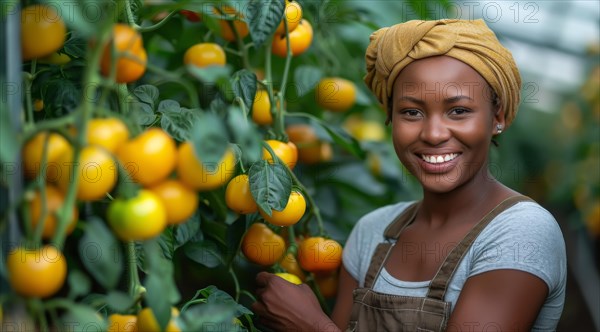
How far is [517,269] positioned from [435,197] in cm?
27

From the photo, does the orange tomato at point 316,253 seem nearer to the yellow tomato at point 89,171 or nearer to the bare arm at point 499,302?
the bare arm at point 499,302

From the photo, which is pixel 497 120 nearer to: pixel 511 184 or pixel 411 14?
pixel 411 14

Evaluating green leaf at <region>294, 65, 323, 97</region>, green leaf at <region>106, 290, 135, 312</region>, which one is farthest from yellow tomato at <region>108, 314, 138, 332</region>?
green leaf at <region>294, 65, 323, 97</region>

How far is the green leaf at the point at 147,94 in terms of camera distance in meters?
1.21

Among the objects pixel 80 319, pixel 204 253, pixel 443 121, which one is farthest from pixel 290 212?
pixel 80 319

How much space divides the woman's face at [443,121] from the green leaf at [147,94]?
0.44 m

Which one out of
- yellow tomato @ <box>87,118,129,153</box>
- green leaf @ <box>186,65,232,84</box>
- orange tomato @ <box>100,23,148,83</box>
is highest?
green leaf @ <box>186,65,232,84</box>

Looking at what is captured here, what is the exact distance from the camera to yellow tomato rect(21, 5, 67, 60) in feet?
2.76

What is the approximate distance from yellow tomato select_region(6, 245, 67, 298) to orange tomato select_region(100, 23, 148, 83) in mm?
195

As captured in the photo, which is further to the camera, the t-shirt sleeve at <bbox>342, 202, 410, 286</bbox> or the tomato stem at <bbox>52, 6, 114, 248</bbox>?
the t-shirt sleeve at <bbox>342, 202, 410, 286</bbox>

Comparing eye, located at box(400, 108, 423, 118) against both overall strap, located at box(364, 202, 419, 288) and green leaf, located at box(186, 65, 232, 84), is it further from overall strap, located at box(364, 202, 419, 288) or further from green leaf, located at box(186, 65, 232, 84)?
green leaf, located at box(186, 65, 232, 84)

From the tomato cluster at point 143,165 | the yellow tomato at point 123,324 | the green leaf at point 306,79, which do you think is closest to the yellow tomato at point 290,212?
the tomato cluster at point 143,165

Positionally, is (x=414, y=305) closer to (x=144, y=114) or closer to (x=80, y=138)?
(x=144, y=114)

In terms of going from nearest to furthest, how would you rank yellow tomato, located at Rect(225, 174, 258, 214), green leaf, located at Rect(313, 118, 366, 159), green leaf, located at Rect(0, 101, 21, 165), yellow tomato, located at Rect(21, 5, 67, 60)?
green leaf, located at Rect(0, 101, 21, 165), yellow tomato, located at Rect(21, 5, 67, 60), yellow tomato, located at Rect(225, 174, 258, 214), green leaf, located at Rect(313, 118, 366, 159)
